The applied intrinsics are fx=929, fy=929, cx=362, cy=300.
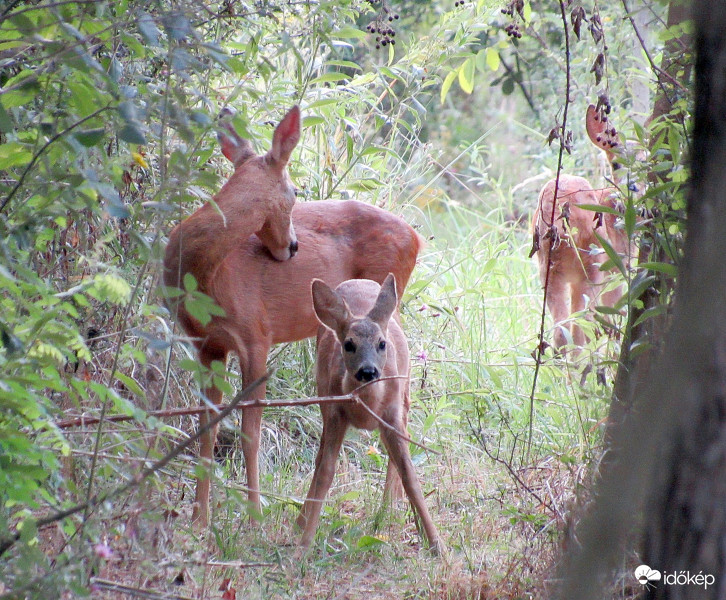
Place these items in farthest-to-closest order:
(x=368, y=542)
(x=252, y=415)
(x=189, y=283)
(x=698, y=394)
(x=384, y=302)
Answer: (x=252, y=415)
(x=384, y=302)
(x=368, y=542)
(x=189, y=283)
(x=698, y=394)

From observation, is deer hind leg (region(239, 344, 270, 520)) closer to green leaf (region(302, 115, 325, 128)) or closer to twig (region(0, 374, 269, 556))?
green leaf (region(302, 115, 325, 128))

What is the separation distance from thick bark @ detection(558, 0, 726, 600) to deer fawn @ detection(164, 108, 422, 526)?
249 centimetres

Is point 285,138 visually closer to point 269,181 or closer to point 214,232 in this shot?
point 269,181

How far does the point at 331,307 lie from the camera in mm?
4496

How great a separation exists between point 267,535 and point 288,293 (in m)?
1.46

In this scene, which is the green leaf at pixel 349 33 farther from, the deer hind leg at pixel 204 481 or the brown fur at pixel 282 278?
the deer hind leg at pixel 204 481

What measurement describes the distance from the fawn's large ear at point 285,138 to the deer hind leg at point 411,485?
145 centimetres

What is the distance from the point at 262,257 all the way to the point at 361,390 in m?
1.20

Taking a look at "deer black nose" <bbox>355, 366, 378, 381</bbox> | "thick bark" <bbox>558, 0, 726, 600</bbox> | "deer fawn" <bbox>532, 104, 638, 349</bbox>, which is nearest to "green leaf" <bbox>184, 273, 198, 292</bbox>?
"thick bark" <bbox>558, 0, 726, 600</bbox>

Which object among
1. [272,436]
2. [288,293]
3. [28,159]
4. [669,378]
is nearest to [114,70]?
[28,159]

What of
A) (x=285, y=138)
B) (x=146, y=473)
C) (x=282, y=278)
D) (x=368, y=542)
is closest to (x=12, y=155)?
(x=146, y=473)

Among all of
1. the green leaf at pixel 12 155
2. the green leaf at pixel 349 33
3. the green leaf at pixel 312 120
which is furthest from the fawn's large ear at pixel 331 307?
the green leaf at pixel 12 155

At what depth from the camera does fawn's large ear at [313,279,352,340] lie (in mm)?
4449

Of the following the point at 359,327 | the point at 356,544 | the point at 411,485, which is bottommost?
the point at 356,544
